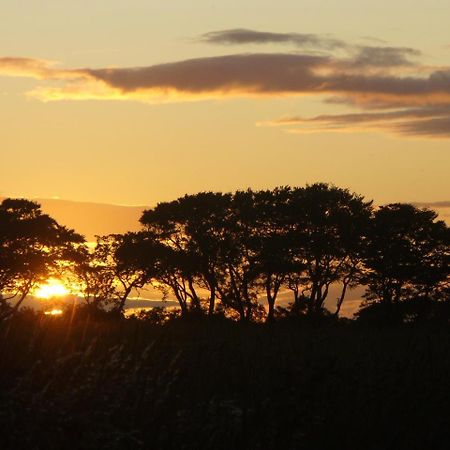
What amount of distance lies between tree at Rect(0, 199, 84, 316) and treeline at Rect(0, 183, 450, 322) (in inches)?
3.4

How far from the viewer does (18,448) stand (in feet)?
29.0

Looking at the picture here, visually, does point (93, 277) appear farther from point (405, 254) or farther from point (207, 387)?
point (207, 387)

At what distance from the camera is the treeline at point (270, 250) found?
2835 inches

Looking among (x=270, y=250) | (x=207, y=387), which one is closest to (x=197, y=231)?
(x=270, y=250)

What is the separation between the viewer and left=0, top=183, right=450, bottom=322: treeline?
2835 inches

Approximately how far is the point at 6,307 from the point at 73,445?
2.83 metres

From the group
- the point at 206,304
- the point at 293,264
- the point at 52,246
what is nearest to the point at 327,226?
the point at 293,264

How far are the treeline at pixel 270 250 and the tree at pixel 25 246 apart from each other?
0.28 ft

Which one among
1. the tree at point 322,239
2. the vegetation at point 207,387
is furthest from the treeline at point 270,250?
the vegetation at point 207,387

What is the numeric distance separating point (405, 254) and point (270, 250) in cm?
1028

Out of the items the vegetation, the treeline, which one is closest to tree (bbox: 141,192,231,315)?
the treeline

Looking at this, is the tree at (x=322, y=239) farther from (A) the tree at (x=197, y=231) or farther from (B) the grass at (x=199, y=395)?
(B) the grass at (x=199, y=395)

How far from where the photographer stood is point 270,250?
7138 centimetres

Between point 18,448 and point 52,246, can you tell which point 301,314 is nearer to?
point 52,246
